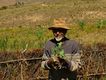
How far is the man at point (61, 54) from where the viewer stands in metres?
7.00

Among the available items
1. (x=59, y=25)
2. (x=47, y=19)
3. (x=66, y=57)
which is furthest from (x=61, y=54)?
(x=47, y=19)

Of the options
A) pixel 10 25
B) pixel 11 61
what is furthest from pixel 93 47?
pixel 10 25

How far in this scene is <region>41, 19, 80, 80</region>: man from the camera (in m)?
7.00

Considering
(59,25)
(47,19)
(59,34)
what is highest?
(59,25)

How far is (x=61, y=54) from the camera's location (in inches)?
277

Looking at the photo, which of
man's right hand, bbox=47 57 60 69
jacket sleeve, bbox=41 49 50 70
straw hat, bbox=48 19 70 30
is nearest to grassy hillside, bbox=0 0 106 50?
straw hat, bbox=48 19 70 30

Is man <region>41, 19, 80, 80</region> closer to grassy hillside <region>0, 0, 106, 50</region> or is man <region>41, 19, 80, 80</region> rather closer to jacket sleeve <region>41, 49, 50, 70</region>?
jacket sleeve <region>41, 49, 50, 70</region>

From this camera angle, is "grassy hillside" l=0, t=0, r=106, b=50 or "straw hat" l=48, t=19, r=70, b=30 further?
"grassy hillside" l=0, t=0, r=106, b=50

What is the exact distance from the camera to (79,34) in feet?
71.5

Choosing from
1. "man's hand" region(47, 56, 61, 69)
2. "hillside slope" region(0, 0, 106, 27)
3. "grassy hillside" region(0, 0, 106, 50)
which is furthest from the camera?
"hillside slope" region(0, 0, 106, 27)

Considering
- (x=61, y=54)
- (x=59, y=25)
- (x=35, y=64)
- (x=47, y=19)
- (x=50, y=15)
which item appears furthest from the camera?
(x=50, y=15)

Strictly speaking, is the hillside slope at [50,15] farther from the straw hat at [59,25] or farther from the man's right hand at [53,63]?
the man's right hand at [53,63]

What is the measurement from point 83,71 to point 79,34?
10.2 m

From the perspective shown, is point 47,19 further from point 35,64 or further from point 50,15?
point 35,64
